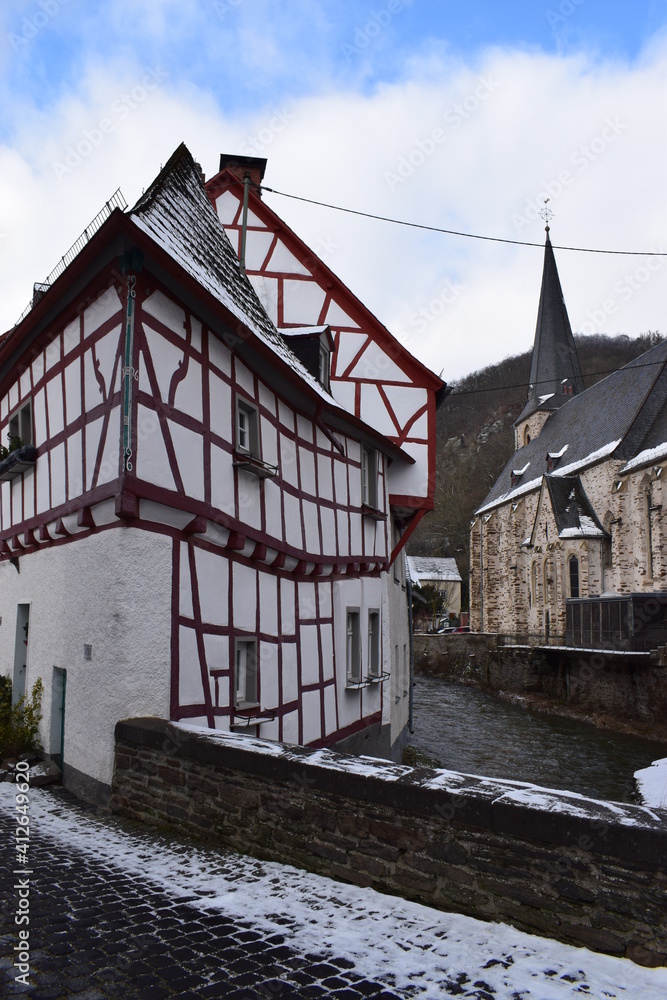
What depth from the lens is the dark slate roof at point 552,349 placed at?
56.7m

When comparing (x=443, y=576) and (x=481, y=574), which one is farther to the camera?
(x=443, y=576)

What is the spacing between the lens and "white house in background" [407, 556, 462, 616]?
66.0m

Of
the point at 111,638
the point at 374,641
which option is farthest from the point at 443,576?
the point at 111,638

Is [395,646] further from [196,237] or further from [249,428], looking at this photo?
[196,237]

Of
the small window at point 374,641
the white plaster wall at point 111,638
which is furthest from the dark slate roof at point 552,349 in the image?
the white plaster wall at point 111,638

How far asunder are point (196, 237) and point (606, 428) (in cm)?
3669

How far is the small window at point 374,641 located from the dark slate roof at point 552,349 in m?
47.0

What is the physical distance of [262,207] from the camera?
47.2 ft

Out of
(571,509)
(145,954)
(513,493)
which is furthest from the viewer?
(513,493)

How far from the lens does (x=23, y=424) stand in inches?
392

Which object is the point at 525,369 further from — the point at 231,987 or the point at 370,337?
the point at 231,987

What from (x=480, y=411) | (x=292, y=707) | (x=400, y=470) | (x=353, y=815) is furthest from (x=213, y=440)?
(x=480, y=411)

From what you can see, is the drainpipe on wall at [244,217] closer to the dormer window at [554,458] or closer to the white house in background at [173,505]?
the white house in background at [173,505]

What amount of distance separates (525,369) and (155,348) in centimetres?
10221
